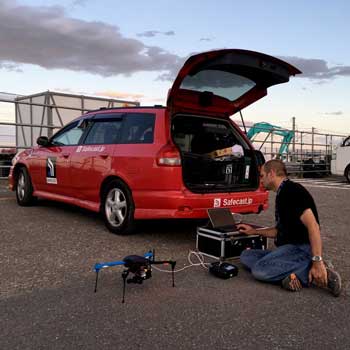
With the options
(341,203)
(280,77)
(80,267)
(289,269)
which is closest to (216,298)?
(289,269)

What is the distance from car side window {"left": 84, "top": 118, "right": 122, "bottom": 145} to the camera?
19.6ft

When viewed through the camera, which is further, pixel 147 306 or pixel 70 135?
pixel 70 135

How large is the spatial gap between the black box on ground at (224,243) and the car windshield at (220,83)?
Result: 1.72m

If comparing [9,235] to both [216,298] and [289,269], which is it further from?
[289,269]

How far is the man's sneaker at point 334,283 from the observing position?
364 cm

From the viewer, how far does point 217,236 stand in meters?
4.57

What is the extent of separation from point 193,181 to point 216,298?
206 cm

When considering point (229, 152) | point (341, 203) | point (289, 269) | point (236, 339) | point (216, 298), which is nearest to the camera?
point (236, 339)

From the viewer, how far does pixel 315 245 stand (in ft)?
11.9

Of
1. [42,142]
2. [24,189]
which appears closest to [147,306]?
[42,142]

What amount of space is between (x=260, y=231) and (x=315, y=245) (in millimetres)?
932

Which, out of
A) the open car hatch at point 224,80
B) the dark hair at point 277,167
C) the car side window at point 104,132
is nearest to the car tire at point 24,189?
the car side window at point 104,132

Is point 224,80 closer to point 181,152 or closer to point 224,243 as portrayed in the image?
point 181,152

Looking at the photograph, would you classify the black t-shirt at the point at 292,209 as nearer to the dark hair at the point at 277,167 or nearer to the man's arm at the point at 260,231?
the dark hair at the point at 277,167
